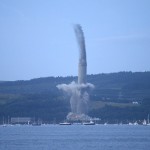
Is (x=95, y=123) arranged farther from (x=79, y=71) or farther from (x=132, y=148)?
(x=132, y=148)

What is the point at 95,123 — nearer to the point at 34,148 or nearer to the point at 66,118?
the point at 66,118

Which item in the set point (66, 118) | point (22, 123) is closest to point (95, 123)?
point (66, 118)

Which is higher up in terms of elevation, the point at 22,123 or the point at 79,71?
the point at 79,71

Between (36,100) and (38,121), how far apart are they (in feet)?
25.8

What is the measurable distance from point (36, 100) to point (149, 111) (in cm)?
2901

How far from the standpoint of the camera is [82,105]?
157 meters

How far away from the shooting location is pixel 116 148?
7206 cm

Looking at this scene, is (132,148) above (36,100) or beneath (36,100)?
beneath

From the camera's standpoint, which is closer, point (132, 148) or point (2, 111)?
point (132, 148)

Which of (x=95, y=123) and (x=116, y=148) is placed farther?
(x=95, y=123)

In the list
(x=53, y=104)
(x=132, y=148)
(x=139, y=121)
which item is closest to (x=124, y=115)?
(x=139, y=121)

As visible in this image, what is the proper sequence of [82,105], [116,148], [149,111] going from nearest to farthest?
[116,148] → [82,105] → [149,111]

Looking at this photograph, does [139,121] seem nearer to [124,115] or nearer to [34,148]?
[124,115]

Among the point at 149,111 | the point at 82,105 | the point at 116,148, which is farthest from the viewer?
the point at 149,111
